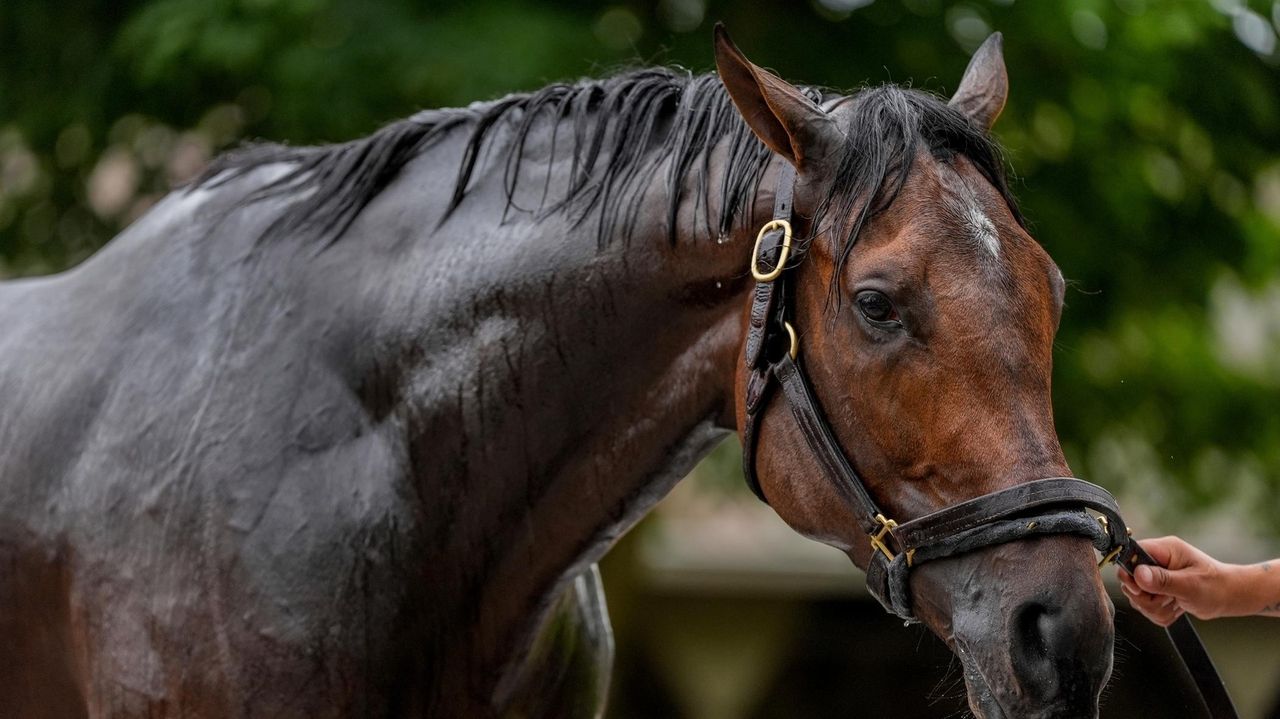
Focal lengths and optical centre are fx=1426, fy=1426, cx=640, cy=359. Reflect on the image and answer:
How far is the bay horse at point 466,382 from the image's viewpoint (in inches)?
94.0

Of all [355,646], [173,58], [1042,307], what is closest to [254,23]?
[173,58]

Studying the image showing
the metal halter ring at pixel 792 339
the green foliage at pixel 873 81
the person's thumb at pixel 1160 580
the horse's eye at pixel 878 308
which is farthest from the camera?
the green foliage at pixel 873 81

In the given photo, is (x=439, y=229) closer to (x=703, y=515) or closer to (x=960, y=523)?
(x=960, y=523)

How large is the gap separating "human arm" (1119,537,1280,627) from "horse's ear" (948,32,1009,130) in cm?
86

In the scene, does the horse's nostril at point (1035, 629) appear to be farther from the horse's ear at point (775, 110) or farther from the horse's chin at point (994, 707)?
the horse's ear at point (775, 110)

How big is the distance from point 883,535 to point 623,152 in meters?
0.93

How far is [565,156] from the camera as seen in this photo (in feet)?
9.35

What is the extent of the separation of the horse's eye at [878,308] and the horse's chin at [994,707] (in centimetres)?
54

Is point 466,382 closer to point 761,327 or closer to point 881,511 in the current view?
point 761,327

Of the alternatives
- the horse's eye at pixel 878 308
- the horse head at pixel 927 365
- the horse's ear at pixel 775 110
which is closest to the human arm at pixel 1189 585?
the horse head at pixel 927 365

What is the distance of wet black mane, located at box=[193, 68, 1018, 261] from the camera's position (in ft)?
8.09

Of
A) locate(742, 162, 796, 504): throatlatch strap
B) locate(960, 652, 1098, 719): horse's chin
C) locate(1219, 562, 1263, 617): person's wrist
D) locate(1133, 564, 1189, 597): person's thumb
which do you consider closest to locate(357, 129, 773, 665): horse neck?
locate(742, 162, 796, 504): throatlatch strap

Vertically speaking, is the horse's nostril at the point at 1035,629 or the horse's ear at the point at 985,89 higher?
the horse's ear at the point at 985,89

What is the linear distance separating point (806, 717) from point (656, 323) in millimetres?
9055
